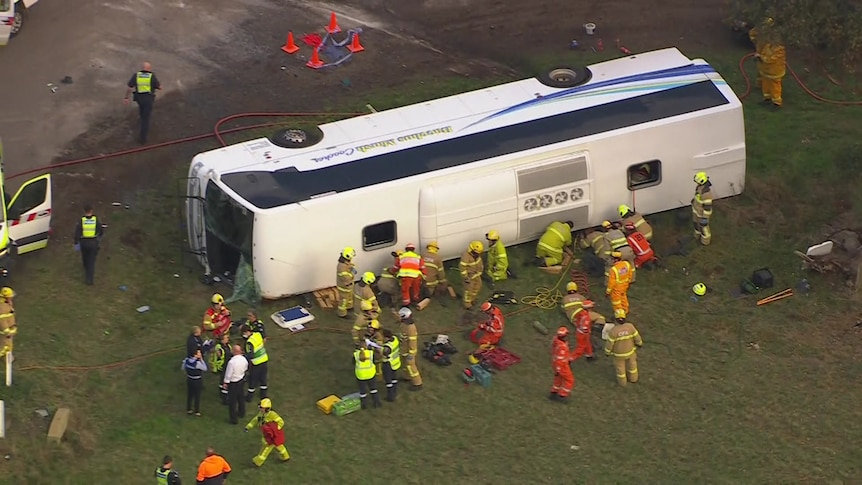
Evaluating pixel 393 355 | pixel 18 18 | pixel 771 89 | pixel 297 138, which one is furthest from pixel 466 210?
pixel 18 18

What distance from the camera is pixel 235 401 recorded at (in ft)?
70.4

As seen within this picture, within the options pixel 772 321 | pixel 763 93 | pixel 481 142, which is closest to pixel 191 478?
pixel 481 142

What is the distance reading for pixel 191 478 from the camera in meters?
20.6

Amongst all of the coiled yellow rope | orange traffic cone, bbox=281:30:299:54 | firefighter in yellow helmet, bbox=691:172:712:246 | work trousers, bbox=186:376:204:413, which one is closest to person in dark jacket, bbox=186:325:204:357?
work trousers, bbox=186:376:204:413

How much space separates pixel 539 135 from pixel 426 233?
113 inches

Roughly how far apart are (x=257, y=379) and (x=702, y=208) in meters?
9.18

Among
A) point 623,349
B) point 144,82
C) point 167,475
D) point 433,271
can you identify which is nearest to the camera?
point 167,475

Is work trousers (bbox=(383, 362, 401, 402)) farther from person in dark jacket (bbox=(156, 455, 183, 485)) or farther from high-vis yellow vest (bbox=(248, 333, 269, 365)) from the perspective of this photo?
person in dark jacket (bbox=(156, 455, 183, 485))

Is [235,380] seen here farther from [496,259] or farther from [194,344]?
[496,259]

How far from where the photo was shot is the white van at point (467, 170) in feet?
79.6

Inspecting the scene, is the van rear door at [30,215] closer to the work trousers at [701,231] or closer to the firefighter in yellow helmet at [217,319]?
the firefighter in yellow helmet at [217,319]

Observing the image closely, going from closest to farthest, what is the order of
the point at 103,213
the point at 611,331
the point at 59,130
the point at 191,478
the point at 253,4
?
the point at 191,478 < the point at 611,331 < the point at 103,213 < the point at 59,130 < the point at 253,4

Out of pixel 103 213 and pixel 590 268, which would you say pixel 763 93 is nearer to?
pixel 590 268

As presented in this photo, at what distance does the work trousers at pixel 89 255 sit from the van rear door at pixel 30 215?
1.04 metres
